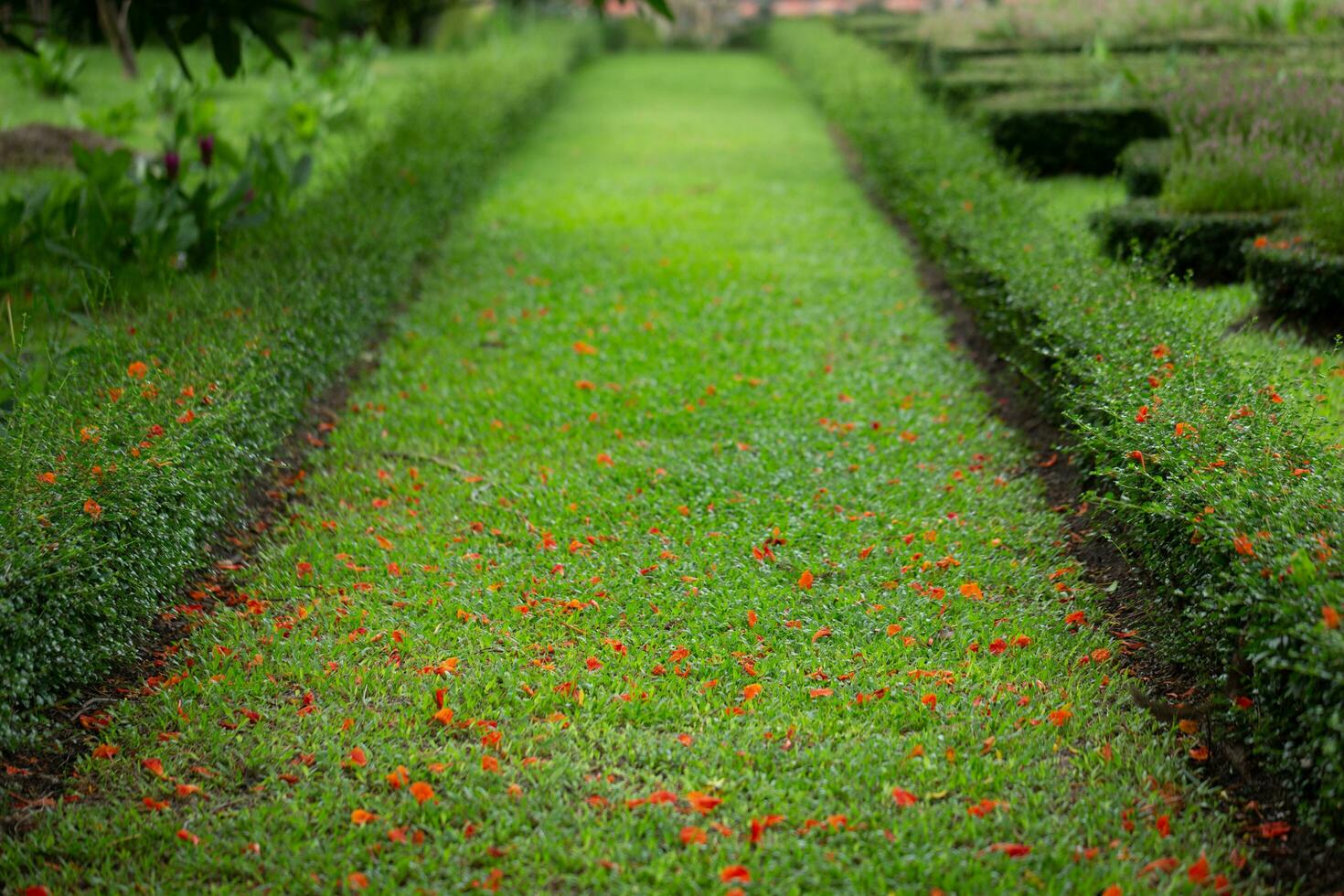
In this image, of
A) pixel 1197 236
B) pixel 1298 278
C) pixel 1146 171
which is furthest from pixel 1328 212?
pixel 1146 171

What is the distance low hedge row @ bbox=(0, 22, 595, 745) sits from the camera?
308 centimetres

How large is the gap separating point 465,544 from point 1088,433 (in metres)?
2.20

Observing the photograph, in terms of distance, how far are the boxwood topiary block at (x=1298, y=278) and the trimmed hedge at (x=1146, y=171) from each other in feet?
5.37

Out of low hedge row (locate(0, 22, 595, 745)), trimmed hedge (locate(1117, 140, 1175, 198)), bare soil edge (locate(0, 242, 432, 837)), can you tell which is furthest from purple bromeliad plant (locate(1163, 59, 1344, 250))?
bare soil edge (locate(0, 242, 432, 837))

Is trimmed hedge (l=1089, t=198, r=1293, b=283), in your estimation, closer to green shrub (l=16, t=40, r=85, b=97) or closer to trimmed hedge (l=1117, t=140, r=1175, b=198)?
trimmed hedge (l=1117, t=140, r=1175, b=198)

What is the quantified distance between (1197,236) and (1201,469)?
3618 millimetres

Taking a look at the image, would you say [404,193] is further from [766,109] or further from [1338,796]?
[766,109]

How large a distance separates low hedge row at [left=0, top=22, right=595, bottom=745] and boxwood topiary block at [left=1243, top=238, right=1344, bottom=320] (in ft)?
14.4

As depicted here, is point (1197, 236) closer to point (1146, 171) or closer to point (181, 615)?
point (1146, 171)

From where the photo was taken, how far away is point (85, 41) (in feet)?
60.8

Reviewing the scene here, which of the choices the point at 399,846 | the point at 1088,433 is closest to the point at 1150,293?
the point at 1088,433

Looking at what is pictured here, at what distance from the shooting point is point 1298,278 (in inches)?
218

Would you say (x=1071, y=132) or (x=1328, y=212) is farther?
(x=1071, y=132)

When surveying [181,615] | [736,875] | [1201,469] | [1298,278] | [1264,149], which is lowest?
[736,875]
